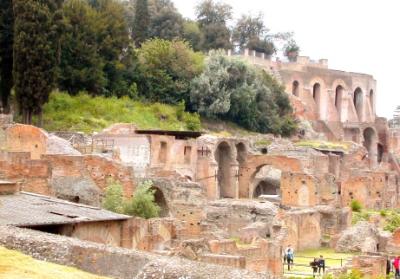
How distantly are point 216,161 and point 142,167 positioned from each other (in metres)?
8.32

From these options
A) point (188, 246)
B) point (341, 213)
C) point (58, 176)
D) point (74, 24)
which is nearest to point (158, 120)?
point (74, 24)

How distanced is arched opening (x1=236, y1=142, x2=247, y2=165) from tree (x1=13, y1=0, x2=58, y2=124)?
546 inches

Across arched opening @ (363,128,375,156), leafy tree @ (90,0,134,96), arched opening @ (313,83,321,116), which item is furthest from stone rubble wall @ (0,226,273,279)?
arched opening @ (313,83,321,116)

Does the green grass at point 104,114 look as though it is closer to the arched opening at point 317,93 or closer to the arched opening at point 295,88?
the arched opening at point 295,88

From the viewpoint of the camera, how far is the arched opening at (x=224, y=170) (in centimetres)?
5156

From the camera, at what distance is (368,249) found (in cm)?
3394

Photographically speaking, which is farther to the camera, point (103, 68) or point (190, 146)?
point (103, 68)

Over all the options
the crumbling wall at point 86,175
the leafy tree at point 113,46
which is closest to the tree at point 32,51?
the leafy tree at point 113,46

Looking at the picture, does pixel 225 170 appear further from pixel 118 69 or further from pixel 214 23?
pixel 214 23

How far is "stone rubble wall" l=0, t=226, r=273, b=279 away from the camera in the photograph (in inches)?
568

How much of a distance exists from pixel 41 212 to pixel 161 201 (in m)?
13.2

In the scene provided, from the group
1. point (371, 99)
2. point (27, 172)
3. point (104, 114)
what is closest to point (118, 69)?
point (104, 114)

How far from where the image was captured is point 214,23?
80500 millimetres

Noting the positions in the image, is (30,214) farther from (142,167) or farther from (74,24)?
(74,24)
